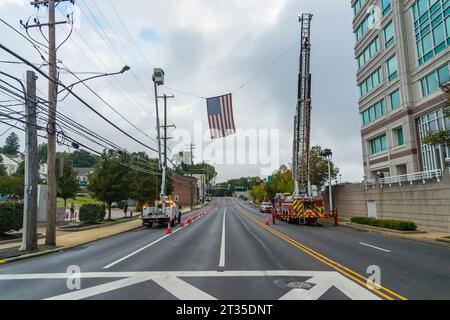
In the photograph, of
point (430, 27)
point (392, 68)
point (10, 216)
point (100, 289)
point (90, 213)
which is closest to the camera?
point (100, 289)

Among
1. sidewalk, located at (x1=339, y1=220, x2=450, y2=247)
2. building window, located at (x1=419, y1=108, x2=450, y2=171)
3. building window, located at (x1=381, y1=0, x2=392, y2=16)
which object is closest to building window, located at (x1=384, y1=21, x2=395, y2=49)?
building window, located at (x1=381, y1=0, x2=392, y2=16)

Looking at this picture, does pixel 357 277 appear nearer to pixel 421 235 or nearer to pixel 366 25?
pixel 421 235

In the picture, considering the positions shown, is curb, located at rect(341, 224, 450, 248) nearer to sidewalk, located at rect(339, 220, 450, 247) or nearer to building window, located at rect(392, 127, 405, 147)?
sidewalk, located at rect(339, 220, 450, 247)

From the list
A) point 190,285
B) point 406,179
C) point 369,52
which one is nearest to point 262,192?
point 369,52

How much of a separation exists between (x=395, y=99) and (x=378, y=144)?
6.01m

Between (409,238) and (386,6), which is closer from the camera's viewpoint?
(409,238)

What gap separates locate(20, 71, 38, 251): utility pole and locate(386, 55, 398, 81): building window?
30294 mm

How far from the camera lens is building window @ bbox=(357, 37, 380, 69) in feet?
117

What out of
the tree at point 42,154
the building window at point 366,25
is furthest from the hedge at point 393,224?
the tree at point 42,154

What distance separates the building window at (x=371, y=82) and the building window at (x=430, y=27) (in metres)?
6.28

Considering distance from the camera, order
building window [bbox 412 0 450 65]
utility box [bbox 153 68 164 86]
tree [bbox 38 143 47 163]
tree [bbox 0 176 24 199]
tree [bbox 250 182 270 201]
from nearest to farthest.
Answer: building window [bbox 412 0 450 65] → utility box [bbox 153 68 164 86] → tree [bbox 0 176 24 199] → tree [bbox 250 182 270 201] → tree [bbox 38 143 47 163]

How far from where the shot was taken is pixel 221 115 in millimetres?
18656

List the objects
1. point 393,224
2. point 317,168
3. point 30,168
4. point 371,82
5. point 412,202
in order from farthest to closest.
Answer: point 317,168
point 371,82
point 412,202
point 393,224
point 30,168

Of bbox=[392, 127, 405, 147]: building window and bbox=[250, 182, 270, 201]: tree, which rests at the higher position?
bbox=[392, 127, 405, 147]: building window
